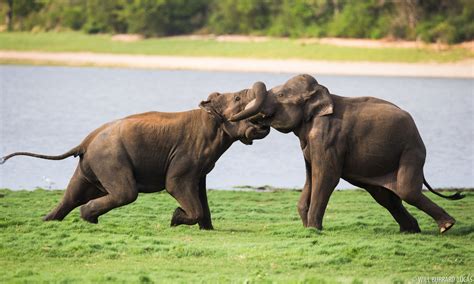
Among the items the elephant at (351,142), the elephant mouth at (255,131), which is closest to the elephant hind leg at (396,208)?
the elephant at (351,142)

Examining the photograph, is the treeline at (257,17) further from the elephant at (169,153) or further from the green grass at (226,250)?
the elephant at (169,153)

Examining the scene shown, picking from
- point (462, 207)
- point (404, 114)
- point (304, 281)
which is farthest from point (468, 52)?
point (304, 281)

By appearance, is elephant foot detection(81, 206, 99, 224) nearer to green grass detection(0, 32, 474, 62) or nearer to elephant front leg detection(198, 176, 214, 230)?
elephant front leg detection(198, 176, 214, 230)

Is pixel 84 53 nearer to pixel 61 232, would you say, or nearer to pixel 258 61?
pixel 258 61

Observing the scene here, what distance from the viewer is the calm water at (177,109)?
1011 inches

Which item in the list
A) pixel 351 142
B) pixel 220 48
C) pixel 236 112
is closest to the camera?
pixel 351 142

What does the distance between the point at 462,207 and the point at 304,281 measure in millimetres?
6779

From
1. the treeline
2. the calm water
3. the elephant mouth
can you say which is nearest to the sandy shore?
the calm water

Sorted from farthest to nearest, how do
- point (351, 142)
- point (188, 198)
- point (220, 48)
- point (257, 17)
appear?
point (257, 17)
point (220, 48)
point (188, 198)
point (351, 142)

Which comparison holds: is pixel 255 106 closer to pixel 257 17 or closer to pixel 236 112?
pixel 236 112

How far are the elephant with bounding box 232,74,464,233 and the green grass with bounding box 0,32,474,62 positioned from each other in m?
35.6

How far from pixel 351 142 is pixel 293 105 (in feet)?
2.51

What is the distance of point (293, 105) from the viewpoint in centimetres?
1451

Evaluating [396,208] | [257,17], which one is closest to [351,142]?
[396,208]
